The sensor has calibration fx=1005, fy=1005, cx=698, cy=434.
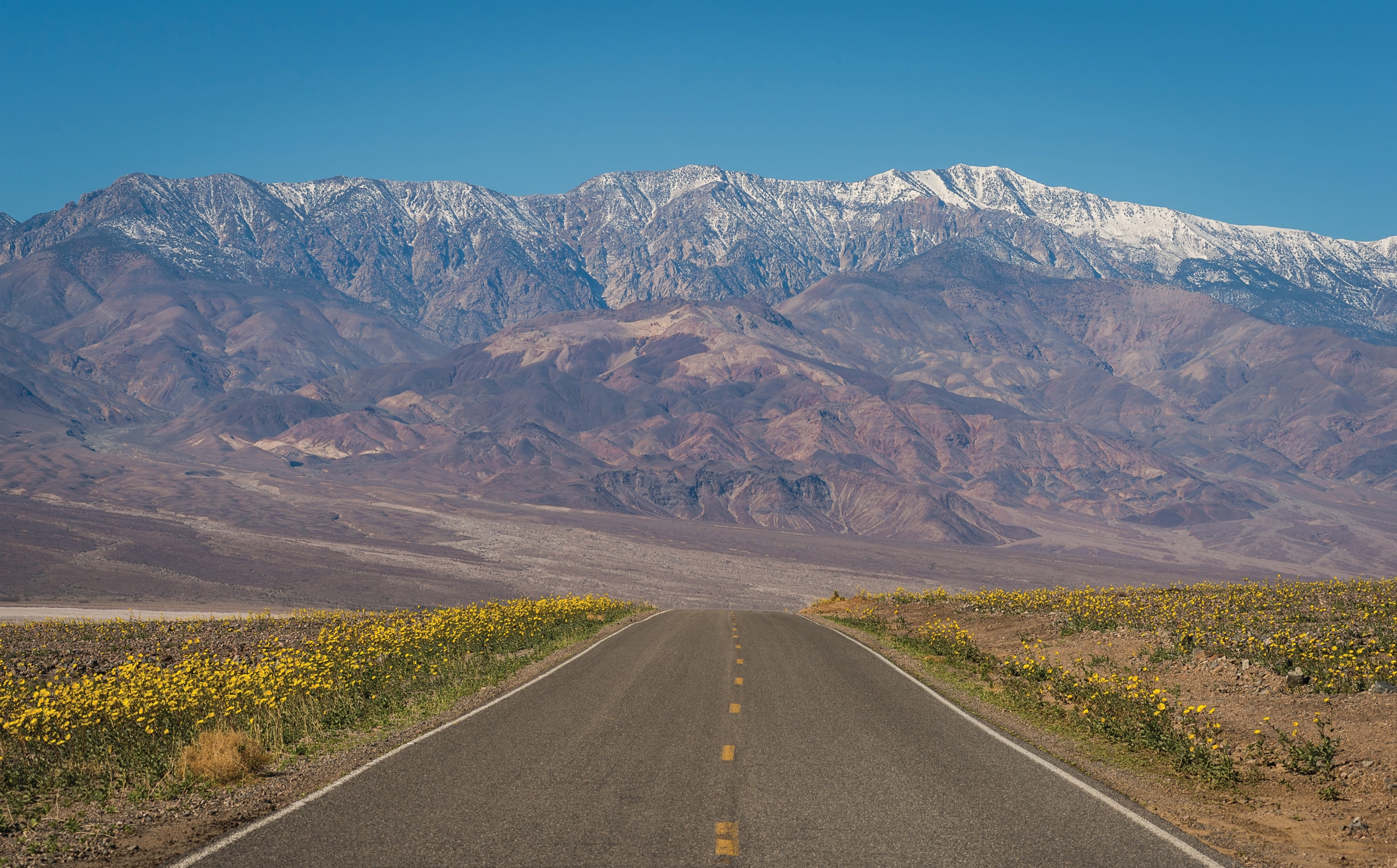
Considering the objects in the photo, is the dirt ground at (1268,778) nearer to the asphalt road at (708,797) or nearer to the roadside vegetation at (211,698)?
the asphalt road at (708,797)

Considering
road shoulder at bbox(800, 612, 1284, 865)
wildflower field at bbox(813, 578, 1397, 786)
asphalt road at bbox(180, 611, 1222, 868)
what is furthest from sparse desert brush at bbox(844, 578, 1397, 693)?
asphalt road at bbox(180, 611, 1222, 868)

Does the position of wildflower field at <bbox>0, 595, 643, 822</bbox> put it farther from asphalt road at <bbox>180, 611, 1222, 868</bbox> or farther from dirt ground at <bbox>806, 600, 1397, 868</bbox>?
dirt ground at <bbox>806, 600, 1397, 868</bbox>

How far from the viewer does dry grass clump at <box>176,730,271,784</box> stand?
11.2 m

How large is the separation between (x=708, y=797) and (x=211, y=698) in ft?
26.5

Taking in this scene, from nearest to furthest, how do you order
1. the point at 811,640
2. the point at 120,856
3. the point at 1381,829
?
the point at 120,856 < the point at 1381,829 < the point at 811,640

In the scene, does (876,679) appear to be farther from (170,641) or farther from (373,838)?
(170,641)

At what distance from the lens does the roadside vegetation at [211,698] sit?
37.4 feet

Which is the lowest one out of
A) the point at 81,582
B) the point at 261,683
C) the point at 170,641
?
the point at 81,582

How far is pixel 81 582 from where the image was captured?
9244 centimetres

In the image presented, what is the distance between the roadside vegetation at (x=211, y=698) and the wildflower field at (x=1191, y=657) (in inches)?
389

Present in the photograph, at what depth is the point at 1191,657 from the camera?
1755cm

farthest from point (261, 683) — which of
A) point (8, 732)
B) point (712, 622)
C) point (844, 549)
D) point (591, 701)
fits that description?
point (844, 549)

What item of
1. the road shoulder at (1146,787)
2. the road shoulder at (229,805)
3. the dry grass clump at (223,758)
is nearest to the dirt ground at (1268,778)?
the road shoulder at (1146,787)

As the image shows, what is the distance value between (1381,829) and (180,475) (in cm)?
21315
